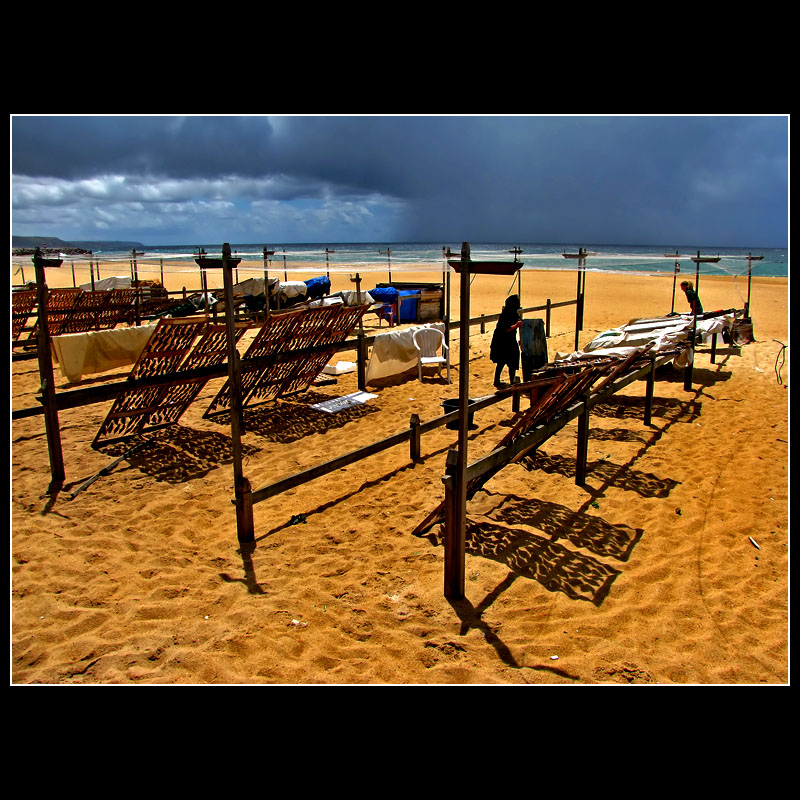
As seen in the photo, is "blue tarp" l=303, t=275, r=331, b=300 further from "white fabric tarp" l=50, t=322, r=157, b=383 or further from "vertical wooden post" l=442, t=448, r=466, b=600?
"vertical wooden post" l=442, t=448, r=466, b=600

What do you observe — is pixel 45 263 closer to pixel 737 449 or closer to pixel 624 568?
pixel 624 568

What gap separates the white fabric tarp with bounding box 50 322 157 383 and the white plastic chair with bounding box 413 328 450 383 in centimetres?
449

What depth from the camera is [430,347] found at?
34.4ft

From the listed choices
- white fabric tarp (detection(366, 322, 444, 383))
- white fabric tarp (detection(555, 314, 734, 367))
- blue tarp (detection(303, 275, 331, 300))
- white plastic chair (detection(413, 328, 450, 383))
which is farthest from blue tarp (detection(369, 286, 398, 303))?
white fabric tarp (detection(555, 314, 734, 367))

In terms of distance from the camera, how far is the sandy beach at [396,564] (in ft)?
10.8

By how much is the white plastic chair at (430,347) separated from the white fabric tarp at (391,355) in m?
0.16

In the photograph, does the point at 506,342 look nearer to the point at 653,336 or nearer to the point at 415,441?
the point at 653,336

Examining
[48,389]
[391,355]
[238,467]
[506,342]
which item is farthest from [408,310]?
[238,467]

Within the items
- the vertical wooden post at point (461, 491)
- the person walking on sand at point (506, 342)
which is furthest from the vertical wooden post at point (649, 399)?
the vertical wooden post at point (461, 491)

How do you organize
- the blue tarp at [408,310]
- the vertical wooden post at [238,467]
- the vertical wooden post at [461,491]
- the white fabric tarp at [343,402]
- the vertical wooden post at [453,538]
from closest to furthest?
the vertical wooden post at [461,491] < the vertical wooden post at [453,538] < the vertical wooden post at [238,467] < the white fabric tarp at [343,402] < the blue tarp at [408,310]

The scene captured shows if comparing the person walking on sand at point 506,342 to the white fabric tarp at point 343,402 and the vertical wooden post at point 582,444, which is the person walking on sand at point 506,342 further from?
the vertical wooden post at point 582,444

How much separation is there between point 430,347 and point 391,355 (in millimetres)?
967

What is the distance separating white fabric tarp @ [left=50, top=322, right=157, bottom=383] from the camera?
805 centimetres

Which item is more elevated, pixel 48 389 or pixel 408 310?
pixel 408 310
